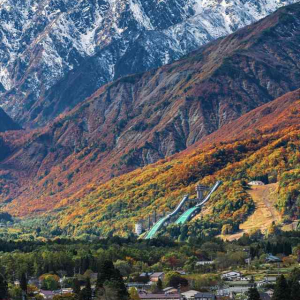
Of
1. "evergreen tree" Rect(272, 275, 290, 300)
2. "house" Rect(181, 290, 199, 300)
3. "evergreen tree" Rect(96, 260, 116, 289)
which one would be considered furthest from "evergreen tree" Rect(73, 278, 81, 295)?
"evergreen tree" Rect(272, 275, 290, 300)

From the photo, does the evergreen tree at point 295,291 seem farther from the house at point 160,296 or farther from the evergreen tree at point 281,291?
the house at point 160,296

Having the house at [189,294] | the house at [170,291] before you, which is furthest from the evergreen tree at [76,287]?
the house at [189,294]

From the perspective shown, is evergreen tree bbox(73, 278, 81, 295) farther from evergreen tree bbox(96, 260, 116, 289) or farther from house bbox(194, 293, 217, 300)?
house bbox(194, 293, 217, 300)

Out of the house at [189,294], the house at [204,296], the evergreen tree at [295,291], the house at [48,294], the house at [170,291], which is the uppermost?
the house at [48,294]

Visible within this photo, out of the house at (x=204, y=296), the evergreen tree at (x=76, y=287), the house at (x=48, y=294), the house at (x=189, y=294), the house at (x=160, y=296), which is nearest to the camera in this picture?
the evergreen tree at (x=76, y=287)

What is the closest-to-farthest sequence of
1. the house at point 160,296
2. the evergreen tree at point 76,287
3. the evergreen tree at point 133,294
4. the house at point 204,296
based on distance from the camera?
the evergreen tree at point 133,294 < the evergreen tree at point 76,287 < the house at point 204,296 < the house at point 160,296

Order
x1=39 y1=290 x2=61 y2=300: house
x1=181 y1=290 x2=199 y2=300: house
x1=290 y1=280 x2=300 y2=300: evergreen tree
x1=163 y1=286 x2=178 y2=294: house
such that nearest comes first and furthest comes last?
x1=290 y1=280 x2=300 y2=300: evergreen tree → x1=181 y1=290 x2=199 y2=300: house → x1=39 y1=290 x2=61 y2=300: house → x1=163 y1=286 x2=178 y2=294: house

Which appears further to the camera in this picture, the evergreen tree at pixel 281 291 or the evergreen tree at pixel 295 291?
the evergreen tree at pixel 295 291

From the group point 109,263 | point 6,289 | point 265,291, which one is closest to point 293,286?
point 265,291

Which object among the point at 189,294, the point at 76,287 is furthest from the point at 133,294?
the point at 189,294

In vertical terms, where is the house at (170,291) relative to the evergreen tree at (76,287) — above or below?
below

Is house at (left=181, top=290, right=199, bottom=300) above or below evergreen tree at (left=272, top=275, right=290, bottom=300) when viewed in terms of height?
above

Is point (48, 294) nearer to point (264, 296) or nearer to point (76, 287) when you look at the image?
point (76, 287)
